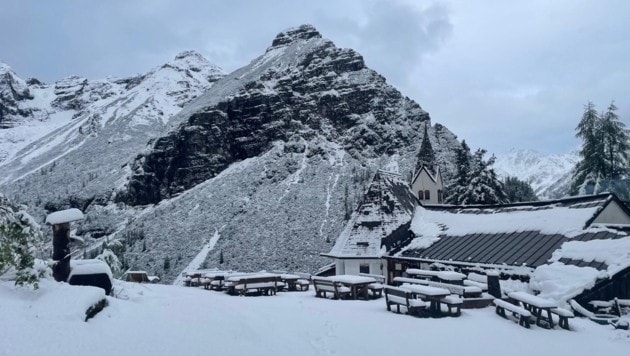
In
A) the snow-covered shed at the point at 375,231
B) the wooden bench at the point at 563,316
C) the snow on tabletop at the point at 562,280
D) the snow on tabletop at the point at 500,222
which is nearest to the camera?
the wooden bench at the point at 563,316

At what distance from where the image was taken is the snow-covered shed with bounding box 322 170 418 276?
2642cm

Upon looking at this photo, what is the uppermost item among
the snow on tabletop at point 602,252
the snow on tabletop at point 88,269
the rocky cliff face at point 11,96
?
the rocky cliff face at point 11,96

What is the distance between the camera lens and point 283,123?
9619cm

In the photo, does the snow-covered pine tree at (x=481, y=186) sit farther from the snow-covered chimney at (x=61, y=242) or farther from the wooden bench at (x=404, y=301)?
the snow-covered chimney at (x=61, y=242)

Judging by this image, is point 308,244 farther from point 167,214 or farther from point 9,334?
point 9,334

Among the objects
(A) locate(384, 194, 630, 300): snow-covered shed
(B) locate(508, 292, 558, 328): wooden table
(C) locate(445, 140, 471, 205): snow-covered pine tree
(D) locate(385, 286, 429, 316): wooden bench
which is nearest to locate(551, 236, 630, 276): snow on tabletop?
(A) locate(384, 194, 630, 300): snow-covered shed

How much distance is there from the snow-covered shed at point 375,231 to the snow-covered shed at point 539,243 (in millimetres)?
920

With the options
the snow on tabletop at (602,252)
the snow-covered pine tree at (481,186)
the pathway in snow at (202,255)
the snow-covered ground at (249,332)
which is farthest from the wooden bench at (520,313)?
the pathway in snow at (202,255)

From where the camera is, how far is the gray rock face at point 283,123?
91.0 metres

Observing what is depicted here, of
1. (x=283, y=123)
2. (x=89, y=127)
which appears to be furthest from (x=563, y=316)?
(x=89, y=127)

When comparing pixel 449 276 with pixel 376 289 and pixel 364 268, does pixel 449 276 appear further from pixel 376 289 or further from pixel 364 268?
pixel 364 268

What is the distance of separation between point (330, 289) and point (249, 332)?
26.2 ft

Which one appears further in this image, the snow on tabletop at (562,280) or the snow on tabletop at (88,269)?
the snow on tabletop at (562,280)

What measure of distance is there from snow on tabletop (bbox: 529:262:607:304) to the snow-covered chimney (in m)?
13.8
